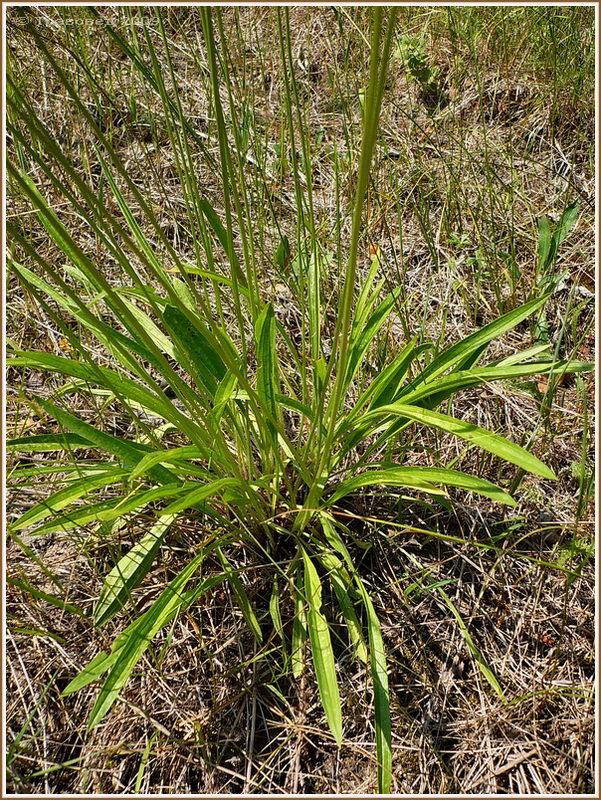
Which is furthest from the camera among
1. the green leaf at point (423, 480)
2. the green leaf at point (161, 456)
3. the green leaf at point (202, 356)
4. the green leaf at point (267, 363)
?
the green leaf at point (202, 356)

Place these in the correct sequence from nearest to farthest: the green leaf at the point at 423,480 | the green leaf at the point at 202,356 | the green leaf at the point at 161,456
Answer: the green leaf at the point at 161,456 < the green leaf at the point at 423,480 < the green leaf at the point at 202,356

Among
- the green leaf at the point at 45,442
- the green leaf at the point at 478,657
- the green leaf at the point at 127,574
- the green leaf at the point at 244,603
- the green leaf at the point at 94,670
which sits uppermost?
the green leaf at the point at 45,442

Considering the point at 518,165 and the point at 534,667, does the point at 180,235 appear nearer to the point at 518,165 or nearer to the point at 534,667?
the point at 518,165

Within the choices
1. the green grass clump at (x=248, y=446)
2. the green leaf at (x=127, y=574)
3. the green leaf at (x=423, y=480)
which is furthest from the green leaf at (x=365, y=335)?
the green leaf at (x=127, y=574)

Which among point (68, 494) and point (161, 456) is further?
point (68, 494)

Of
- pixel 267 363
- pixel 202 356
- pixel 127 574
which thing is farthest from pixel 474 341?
pixel 127 574

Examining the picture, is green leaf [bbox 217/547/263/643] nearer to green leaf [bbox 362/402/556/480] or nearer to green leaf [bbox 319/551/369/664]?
green leaf [bbox 319/551/369/664]

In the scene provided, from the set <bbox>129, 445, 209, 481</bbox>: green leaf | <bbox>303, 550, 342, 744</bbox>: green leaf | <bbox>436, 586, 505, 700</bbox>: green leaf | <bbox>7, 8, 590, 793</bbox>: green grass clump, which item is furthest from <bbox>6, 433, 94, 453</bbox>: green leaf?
<bbox>436, 586, 505, 700</bbox>: green leaf

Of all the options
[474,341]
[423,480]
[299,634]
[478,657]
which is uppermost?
[474,341]

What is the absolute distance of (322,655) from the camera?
106cm

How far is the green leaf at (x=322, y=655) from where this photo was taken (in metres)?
0.98

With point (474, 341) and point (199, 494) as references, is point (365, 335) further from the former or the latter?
point (199, 494)

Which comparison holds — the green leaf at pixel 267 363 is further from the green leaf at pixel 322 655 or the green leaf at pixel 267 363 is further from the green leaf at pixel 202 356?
the green leaf at pixel 322 655

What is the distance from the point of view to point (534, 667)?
1217 millimetres
